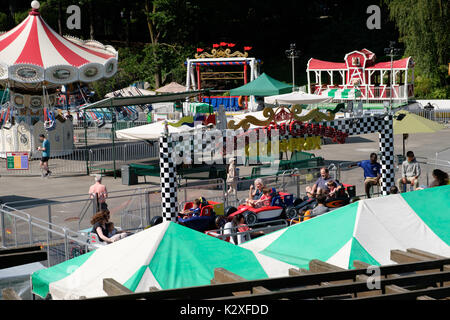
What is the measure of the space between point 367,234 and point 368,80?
1570 inches

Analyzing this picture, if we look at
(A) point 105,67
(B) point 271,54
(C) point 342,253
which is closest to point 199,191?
(C) point 342,253

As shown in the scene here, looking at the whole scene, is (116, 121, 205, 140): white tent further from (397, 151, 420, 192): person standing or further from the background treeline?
the background treeline

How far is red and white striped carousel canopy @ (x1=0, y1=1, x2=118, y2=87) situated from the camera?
87.0ft

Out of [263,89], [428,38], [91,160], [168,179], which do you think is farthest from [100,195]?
[428,38]

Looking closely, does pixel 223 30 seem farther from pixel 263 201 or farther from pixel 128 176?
pixel 263 201

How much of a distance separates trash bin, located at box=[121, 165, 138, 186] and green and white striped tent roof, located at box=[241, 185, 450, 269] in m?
13.0

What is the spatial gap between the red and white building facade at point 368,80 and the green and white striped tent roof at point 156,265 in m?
35.4

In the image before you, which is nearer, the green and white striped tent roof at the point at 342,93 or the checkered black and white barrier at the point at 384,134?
the checkered black and white barrier at the point at 384,134

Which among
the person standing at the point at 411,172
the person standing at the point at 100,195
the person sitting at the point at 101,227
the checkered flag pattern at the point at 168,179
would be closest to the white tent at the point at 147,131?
the person standing at the point at 100,195

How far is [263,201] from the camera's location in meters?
13.8

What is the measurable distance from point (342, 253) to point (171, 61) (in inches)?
2041

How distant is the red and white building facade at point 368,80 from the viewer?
143 feet

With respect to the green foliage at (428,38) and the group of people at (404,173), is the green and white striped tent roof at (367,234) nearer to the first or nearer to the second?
the group of people at (404,173)
